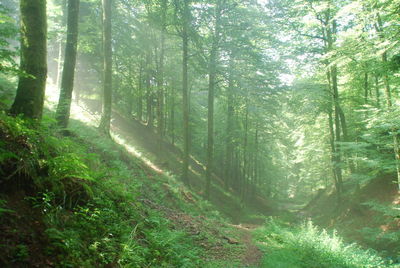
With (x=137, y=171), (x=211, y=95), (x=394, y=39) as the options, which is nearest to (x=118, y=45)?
(x=211, y=95)

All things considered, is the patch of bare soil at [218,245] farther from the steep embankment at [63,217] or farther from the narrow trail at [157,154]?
the narrow trail at [157,154]

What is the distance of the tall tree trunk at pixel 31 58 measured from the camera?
499cm

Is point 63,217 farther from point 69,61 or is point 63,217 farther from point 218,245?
point 69,61

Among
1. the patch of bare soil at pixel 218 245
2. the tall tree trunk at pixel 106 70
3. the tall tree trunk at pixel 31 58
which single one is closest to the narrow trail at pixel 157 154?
the tall tree trunk at pixel 106 70

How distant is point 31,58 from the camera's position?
5086mm

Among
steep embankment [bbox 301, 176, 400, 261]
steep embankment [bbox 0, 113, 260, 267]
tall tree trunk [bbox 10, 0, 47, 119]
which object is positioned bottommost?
steep embankment [bbox 301, 176, 400, 261]

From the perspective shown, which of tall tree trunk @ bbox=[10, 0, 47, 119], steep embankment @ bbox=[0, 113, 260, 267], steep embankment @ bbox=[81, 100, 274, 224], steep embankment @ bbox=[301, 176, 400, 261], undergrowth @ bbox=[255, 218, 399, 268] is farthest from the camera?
steep embankment @ bbox=[81, 100, 274, 224]

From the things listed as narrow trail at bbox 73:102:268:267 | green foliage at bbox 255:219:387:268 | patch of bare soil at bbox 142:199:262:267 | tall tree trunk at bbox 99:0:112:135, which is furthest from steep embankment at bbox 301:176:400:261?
tall tree trunk at bbox 99:0:112:135

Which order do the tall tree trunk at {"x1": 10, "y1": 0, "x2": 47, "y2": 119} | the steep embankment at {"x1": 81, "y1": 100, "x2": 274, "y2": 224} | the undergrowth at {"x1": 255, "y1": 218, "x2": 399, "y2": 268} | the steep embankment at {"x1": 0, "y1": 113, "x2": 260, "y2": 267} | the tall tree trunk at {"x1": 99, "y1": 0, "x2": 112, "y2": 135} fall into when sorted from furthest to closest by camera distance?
the steep embankment at {"x1": 81, "y1": 100, "x2": 274, "y2": 224} → the tall tree trunk at {"x1": 99, "y1": 0, "x2": 112, "y2": 135} → the undergrowth at {"x1": 255, "y1": 218, "x2": 399, "y2": 268} → the tall tree trunk at {"x1": 10, "y1": 0, "x2": 47, "y2": 119} → the steep embankment at {"x1": 0, "y1": 113, "x2": 260, "y2": 267}

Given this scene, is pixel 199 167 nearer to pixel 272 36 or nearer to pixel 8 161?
pixel 272 36

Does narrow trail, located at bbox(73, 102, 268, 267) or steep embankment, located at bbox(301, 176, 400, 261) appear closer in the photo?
steep embankment, located at bbox(301, 176, 400, 261)

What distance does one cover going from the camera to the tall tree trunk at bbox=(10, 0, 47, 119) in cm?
499

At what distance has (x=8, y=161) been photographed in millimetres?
3539

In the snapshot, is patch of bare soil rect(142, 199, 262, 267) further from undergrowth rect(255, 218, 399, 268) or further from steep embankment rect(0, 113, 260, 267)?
steep embankment rect(0, 113, 260, 267)
